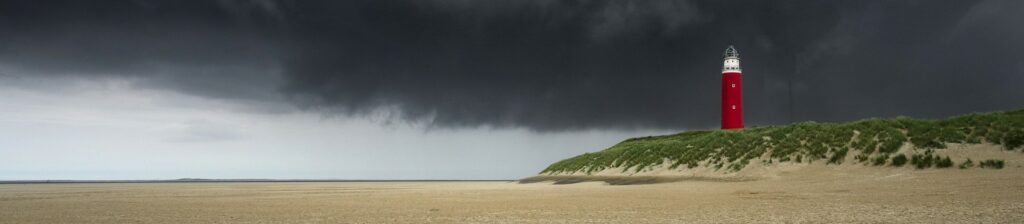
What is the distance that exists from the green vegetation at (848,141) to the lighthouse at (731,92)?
2394 cm

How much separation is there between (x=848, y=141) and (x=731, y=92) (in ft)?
120

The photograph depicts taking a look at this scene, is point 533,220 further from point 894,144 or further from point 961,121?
point 961,121

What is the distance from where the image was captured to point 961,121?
34125mm

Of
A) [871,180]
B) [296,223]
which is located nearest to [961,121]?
[871,180]

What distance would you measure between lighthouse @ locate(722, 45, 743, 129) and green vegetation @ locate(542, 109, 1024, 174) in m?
23.9

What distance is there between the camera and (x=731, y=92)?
7050cm

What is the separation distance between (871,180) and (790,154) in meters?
9.22

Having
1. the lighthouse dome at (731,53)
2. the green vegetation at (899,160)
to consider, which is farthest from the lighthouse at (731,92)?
the green vegetation at (899,160)

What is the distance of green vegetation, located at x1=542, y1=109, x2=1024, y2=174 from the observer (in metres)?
30.3

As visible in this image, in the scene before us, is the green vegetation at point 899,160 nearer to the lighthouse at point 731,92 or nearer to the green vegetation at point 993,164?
the green vegetation at point 993,164

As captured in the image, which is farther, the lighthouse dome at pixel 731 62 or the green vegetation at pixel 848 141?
the lighthouse dome at pixel 731 62

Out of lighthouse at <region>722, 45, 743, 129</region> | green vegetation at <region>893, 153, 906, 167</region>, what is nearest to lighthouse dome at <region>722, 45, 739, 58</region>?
lighthouse at <region>722, 45, 743, 129</region>

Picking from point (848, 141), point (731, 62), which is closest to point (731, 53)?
point (731, 62)

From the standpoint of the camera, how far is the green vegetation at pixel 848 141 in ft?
99.3
